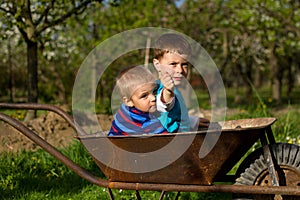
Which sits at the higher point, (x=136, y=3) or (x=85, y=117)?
(x=136, y=3)

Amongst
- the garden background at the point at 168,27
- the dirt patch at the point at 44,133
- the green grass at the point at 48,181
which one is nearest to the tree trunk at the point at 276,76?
the garden background at the point at 168,27

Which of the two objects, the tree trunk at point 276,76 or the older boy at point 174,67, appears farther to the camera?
the tree trunk at point 276,76

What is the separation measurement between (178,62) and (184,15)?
8.63 meters

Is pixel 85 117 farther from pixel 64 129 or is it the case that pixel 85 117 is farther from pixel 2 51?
pixel 2 51

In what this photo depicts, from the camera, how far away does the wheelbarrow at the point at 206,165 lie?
2449 millimetres

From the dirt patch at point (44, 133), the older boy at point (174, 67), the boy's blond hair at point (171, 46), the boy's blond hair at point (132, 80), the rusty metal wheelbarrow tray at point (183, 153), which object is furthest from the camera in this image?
the dirt patch at point (44, 133)

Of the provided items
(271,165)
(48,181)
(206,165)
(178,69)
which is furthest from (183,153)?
(48,181)

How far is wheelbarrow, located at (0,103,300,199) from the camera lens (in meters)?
2.45

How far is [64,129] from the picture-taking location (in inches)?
232

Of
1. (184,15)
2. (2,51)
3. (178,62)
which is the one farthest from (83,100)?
(178,62)

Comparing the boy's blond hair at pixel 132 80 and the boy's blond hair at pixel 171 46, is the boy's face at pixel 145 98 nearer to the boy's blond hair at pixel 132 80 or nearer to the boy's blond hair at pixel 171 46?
the boy's blond hair at pixel 132 80

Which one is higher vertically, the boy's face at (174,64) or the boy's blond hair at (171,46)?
the boy's blond hair at (171,46)

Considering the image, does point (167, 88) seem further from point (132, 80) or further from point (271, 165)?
point (271, 165)

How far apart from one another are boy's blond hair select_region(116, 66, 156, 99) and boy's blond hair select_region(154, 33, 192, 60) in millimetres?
297
